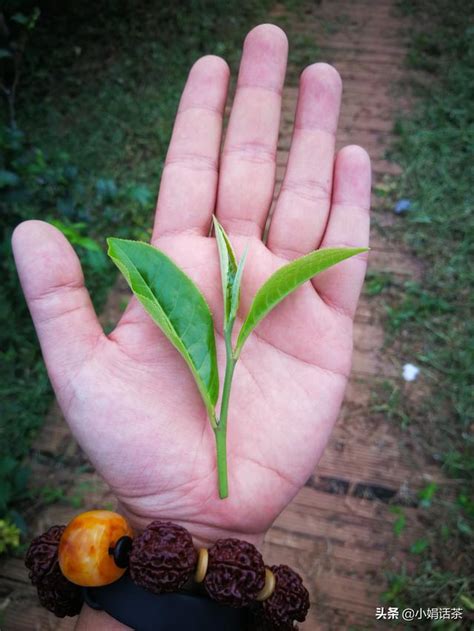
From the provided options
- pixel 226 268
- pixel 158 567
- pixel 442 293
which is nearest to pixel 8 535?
pixel 158 567

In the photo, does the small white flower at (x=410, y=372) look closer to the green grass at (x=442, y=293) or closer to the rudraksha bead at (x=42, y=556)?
the green grass at (x=442, y=293)

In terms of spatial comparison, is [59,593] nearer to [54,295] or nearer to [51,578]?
[51,578]

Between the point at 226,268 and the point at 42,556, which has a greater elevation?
the point at 226,268

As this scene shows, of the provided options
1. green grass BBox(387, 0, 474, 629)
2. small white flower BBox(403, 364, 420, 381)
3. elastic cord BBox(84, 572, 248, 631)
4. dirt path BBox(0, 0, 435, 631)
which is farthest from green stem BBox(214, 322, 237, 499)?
small white flower BBox(403, 364, 420, 381)

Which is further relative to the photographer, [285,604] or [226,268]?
[226,268]

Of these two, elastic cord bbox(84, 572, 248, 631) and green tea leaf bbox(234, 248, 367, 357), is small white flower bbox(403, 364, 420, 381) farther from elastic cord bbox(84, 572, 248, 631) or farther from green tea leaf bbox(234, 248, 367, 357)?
elastic cord bbox(84, 572, 248, 631)

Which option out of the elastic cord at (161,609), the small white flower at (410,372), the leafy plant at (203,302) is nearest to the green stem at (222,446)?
the leafy plant at (203,302)

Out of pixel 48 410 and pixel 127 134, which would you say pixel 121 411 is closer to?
pixel 48 410
